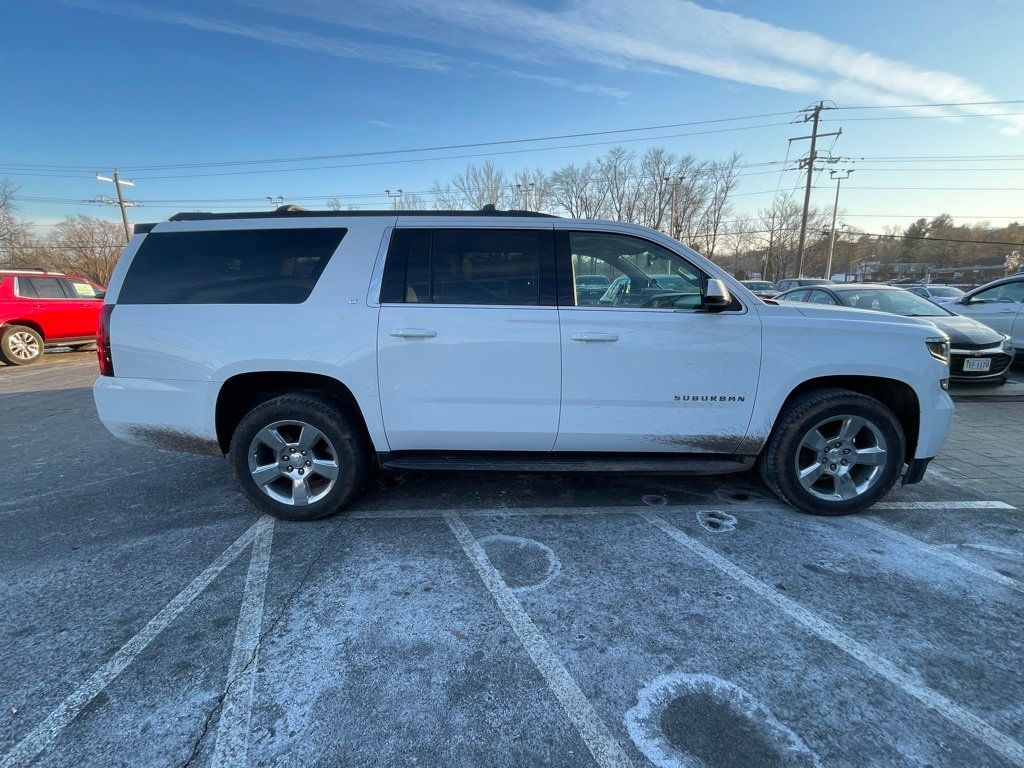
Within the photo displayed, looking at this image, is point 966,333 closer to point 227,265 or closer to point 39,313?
point 227,265

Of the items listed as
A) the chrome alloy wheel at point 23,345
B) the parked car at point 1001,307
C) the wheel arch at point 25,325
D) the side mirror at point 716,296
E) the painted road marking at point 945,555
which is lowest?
the painted road marking at point 945,555

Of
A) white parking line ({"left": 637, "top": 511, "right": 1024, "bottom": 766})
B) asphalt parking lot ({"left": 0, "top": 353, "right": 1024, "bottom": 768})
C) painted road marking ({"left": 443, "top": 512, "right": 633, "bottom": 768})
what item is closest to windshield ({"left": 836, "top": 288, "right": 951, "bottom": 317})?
asphalt parking lot ({"left": 0, "top": 353, "right": 1024, "bottom": 768})

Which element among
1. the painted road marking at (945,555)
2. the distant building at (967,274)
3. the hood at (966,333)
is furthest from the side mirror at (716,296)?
the distant building at (967,274)

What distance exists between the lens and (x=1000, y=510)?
3621mm

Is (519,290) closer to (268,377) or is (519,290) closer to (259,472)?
(268,377)

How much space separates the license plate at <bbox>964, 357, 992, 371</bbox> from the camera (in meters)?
6.99

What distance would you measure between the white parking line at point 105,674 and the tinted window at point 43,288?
1241 cm

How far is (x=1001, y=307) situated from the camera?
857 cm

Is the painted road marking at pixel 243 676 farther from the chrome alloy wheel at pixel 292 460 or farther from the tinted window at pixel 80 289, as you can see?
the tinted window at pixel 80 289

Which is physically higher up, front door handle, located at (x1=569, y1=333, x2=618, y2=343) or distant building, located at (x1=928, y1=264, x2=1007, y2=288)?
distant building, located at (x1=928, y1=264, x2=1007, y2=288)

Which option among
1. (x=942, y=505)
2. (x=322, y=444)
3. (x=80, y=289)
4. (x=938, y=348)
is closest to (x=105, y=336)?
(x=322, y=444)

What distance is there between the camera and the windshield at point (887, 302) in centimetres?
786

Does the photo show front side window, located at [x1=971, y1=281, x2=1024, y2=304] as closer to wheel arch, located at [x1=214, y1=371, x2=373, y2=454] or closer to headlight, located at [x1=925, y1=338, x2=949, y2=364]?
headlight, located at [x1=925, y1=338, x2=949, y2=364]

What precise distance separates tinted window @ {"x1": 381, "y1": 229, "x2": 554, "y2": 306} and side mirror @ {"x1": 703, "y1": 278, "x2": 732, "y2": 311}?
1.00 m
